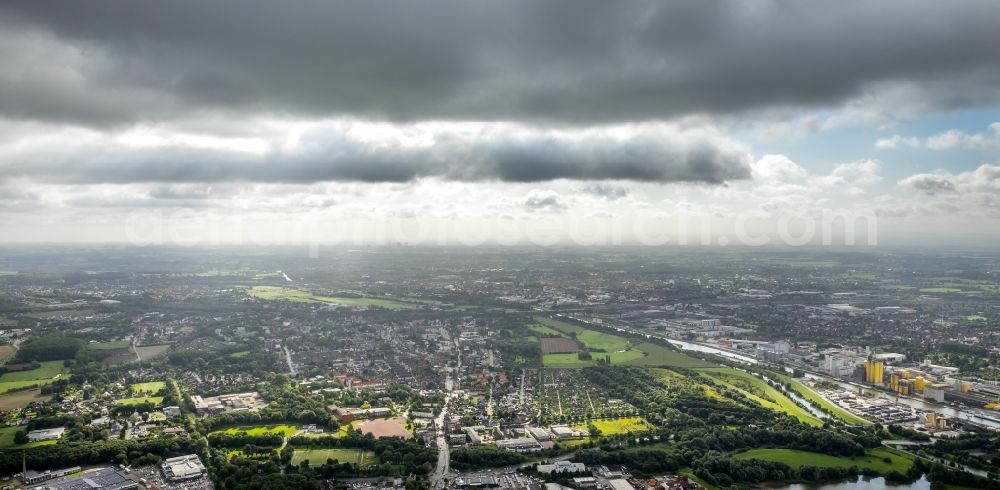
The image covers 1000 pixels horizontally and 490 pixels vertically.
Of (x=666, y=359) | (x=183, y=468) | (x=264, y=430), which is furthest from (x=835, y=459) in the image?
(x=183, y=468)

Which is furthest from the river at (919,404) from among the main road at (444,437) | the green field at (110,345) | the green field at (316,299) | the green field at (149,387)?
the green field at (110,345)

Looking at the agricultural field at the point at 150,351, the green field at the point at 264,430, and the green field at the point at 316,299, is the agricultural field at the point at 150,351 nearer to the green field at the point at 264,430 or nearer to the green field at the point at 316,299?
the green field at the point at 264,430

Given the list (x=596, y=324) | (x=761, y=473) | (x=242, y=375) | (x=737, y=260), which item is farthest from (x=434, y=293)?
(x=737, y=260)

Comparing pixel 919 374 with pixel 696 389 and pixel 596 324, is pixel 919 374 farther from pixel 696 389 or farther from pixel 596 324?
pixel 596 324

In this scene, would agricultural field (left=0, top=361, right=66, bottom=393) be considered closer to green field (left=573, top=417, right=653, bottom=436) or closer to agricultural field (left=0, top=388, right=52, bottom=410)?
agricultural field (left=0, top=388, right=52, bottom=410)

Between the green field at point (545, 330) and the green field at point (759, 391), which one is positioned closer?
the green field at point (759, 391)

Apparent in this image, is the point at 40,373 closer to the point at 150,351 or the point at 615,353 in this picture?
the point at 150,351

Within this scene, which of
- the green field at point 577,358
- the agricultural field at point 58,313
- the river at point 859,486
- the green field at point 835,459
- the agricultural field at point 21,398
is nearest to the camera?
the river at point 859,486

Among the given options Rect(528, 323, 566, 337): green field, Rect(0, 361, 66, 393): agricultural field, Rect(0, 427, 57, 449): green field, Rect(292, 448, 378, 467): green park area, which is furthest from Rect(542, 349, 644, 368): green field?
Rect(0, 361, 66, 393): agricultural field
